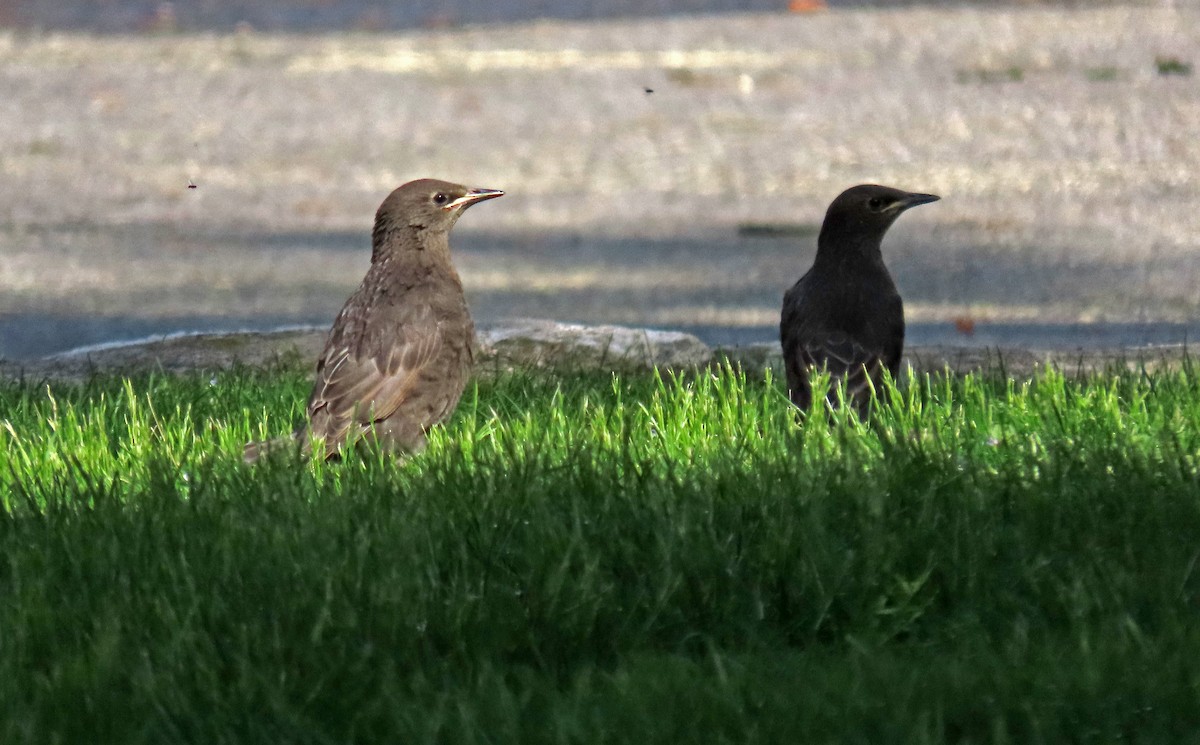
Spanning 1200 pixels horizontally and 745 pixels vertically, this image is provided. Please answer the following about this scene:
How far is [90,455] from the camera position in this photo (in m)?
5.50

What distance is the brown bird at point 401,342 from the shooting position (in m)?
5.97

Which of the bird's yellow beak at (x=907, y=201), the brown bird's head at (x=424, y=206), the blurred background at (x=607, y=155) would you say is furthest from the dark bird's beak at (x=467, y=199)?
the bird's yellow beak at (x=907, y=201)

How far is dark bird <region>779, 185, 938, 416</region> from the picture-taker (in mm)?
6340

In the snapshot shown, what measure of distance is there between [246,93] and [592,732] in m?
10.5

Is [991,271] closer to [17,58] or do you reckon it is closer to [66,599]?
[66,599]

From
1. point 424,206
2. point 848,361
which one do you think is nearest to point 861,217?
point 848,361

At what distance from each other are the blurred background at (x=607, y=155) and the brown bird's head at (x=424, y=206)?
45.2 inches

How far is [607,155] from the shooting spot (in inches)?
465

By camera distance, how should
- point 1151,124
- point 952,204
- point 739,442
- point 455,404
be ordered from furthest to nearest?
point 1151,124 → point 952,204 → point 455,404 → point 739,442

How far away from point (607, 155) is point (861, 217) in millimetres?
5244

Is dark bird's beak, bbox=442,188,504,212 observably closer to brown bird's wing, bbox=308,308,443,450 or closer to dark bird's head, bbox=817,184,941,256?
brown bird's wing, bbox=308,308,443,450

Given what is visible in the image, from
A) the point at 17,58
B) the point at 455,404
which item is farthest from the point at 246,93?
the point at 455,404

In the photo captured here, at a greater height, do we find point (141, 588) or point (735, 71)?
point (735, 71)

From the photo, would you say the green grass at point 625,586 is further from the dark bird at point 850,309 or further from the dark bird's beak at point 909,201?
the dark bird's beak at point 909,201
